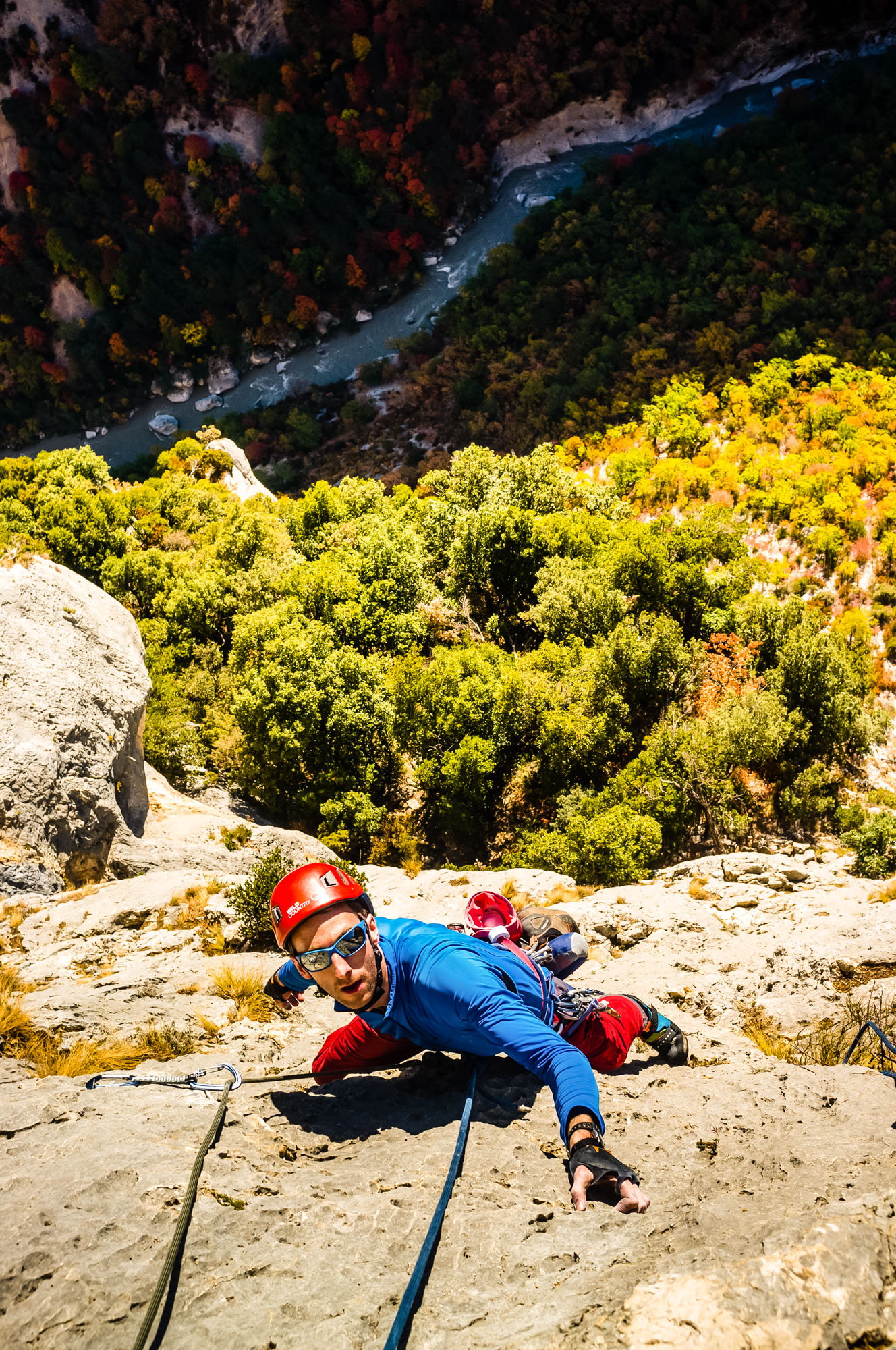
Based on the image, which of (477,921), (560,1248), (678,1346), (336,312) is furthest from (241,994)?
(336,312)

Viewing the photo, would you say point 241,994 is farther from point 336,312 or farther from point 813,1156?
point 336,312

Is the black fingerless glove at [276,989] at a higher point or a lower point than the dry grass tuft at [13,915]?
higher

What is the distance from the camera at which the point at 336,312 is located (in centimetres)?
7138

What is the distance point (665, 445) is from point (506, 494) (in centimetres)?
1627

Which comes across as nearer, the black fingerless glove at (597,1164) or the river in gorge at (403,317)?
the black fingerless glove at (597,1164)

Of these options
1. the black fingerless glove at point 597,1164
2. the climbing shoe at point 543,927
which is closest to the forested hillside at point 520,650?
the climbing shoe at point 543,927

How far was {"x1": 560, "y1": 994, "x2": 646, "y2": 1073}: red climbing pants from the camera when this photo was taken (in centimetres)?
455

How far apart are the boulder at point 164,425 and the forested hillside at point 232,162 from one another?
184 inches

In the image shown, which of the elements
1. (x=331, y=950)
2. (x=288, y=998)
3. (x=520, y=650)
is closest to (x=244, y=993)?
(x=288, y=998)

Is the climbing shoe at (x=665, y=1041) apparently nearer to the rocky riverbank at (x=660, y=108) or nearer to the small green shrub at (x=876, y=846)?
the small green shrub at (x=876, y=846)

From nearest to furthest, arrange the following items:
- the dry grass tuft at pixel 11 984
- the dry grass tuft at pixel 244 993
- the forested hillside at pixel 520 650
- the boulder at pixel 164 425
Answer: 1. the dry grass tuft at pixel 244 993
2. the dry grass tuft at pixel 11 984
3. the forested hillside at pixel 520 650
4. the boulder at pixel 164 425

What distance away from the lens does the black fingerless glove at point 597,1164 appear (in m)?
3.25

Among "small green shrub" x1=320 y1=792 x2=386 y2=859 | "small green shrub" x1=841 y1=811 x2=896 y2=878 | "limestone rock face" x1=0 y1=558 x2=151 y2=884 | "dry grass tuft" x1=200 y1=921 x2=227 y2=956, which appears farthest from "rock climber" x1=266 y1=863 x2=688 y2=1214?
"small green shrub" x1=320 y1=792 x2=386 y2=859

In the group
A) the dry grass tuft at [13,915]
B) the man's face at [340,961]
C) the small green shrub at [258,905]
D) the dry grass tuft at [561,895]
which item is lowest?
the dry grass tuft at [561,895]
